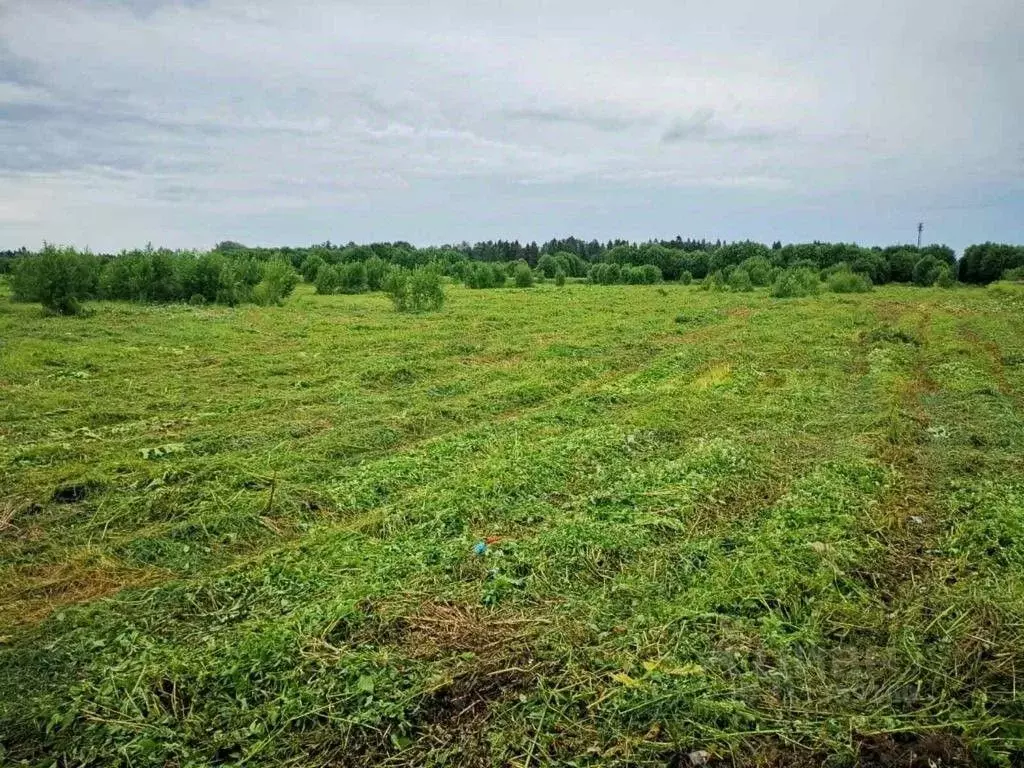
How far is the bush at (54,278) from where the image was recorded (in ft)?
87.9

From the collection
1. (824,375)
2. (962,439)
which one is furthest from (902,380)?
(962,439)

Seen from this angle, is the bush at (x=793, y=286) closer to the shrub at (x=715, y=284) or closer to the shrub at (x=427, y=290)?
the shrub at (x=715, y=284)

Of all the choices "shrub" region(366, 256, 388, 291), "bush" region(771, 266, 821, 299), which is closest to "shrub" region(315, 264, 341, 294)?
"shrub" region(366, 256, 388, 291)

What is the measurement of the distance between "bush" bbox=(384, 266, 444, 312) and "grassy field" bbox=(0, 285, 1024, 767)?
21.0 metres

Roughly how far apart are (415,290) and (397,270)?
12.8ft

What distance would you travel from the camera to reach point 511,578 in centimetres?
561

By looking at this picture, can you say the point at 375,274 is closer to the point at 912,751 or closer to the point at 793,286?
the point at 793,286

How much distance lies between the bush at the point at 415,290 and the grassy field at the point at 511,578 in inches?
825

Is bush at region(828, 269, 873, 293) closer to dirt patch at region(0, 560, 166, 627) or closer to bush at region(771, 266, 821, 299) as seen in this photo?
bush at region(771, 266, 821, 299)

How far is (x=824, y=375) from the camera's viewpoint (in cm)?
1496

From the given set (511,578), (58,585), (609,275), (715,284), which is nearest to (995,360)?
(511,578)

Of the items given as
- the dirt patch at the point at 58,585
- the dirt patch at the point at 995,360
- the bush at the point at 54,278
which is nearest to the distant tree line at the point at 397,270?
the bush at the point at 54,278

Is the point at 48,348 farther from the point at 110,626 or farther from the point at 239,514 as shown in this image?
the point at 110,626

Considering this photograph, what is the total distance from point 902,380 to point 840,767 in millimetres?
12842
